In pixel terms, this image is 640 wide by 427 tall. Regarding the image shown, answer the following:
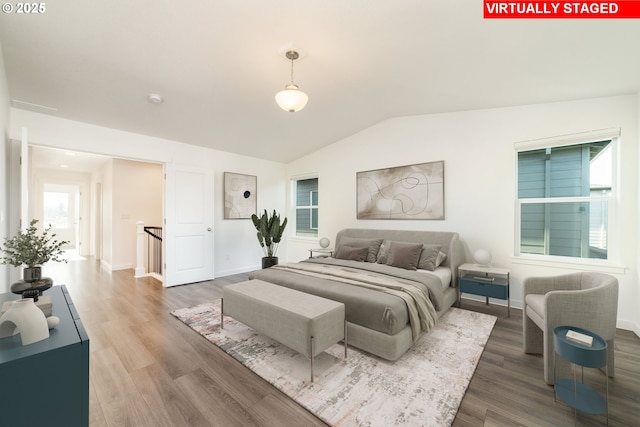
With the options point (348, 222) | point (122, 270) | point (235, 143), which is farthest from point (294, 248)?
point (122, 270)

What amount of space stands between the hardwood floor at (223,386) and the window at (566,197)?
1.03 metres

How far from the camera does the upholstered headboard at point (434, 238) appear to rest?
3600 millimetres

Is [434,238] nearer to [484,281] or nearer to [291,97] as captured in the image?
[484,281]

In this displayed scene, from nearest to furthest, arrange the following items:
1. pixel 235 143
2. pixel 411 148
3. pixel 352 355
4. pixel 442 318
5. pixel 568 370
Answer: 1. pixel 568 370
2. pixel 352 355
3. pixel 442 318
4. pixel 411 148
5. pixel 235 143

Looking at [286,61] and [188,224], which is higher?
[286,61]

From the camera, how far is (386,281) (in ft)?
9.11

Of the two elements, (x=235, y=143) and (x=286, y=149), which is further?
(x=286, y=149)

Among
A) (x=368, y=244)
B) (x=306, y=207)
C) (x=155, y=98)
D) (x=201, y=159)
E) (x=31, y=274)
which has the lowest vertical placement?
(x=368, y=244)

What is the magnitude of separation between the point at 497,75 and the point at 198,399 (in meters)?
3.93

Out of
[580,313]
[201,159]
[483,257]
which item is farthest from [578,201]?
[201,159]

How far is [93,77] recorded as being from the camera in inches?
107

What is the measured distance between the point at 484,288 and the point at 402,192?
186cm

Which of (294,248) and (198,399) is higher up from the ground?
(294,248)

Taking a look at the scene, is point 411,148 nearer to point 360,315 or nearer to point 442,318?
point 442,318
